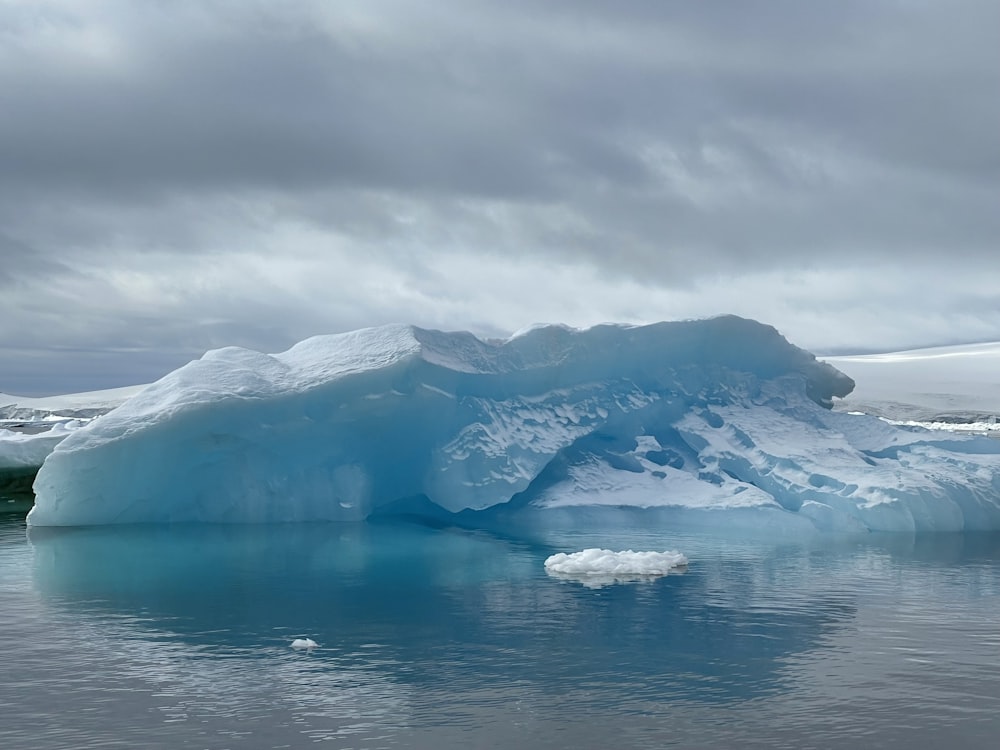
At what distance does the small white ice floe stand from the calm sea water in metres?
0.41

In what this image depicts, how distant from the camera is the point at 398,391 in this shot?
20.1 m

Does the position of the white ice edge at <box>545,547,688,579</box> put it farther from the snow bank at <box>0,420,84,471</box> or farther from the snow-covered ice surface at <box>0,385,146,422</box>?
the snow-covered ice surface at <box>0,385,146,422</box>

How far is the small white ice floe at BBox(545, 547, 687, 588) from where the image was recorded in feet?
45.6

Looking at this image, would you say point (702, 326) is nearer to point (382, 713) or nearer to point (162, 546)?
point (162, 546)

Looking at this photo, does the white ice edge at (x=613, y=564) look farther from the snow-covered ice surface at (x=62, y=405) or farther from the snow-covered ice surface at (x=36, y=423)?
the snow-covered ice surface at (x=62, y=405)

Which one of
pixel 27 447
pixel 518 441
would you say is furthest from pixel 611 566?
pixel 27 447

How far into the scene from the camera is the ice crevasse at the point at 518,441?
1942 centimetres

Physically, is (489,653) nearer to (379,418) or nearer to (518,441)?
(379,418)

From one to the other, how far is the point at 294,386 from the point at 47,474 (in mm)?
5026

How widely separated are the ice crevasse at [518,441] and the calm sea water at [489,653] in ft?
12.9

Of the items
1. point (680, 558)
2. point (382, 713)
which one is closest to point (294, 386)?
point (680, 558)

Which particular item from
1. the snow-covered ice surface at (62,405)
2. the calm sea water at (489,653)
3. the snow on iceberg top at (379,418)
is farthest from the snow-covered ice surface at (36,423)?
the calm sea water at (489,653)

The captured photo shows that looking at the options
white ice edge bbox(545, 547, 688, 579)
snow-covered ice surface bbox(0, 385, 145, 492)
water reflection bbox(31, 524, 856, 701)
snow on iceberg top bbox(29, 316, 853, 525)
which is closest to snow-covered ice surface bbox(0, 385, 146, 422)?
snow-covered ice surface bbox(0, 385, 145, 492)

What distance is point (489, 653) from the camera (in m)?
9.31
